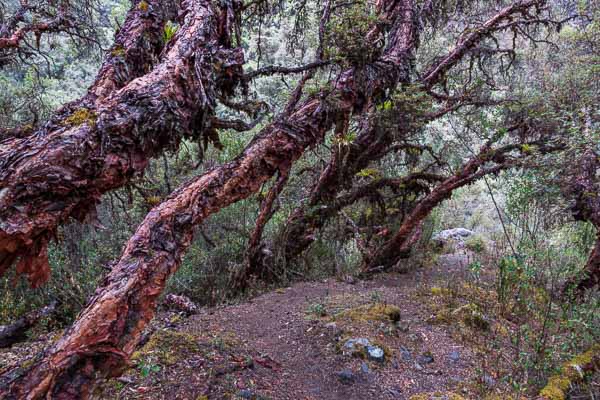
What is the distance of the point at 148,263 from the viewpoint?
1959 millimetres

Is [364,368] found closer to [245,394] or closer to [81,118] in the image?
[245,394]

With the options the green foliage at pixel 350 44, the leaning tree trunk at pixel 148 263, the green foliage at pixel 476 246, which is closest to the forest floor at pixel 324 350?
the leaning tree trunk at pixel 148 263

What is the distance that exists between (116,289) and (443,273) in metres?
6.98

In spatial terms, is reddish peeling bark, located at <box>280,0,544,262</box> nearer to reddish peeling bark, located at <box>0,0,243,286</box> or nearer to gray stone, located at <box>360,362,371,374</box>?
gray stone, located at <box>360,362,371,374</box>

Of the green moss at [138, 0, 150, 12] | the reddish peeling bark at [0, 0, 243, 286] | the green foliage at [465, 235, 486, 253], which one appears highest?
the green moss at [138, 0, 150, 12]

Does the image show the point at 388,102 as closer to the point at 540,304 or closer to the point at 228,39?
the point at 228,39

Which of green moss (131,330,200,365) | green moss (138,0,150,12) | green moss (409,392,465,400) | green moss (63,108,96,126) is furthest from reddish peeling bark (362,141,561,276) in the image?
green moss (63,108,96,126)

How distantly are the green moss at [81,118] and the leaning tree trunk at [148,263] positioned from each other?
0.59 meters

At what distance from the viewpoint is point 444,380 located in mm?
3789

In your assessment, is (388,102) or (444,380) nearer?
(444,380)

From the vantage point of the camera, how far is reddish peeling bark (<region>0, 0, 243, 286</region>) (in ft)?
5.29

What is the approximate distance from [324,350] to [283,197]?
4.47m

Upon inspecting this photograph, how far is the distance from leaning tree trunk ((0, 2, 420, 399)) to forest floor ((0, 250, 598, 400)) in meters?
0.19

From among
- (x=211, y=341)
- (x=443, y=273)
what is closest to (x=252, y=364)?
(x=211, y=341)
